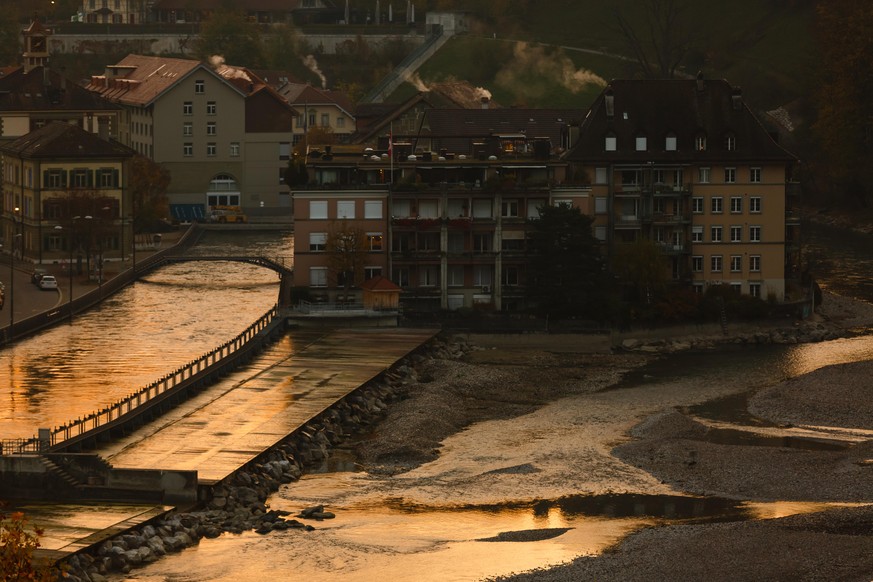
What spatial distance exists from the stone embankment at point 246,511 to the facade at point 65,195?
160ft

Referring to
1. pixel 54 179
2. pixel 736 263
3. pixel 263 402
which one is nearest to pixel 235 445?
pixel 263 402

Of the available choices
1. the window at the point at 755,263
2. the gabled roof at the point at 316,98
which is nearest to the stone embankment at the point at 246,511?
the window at the point at 755,263

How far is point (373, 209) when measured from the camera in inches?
4033

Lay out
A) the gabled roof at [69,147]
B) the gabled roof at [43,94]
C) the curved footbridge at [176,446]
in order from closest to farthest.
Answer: the curved footbridge at [176,446] → the gabled roof at [69,147] → the gabled roof at [43,94]

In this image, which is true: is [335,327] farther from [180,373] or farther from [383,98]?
[383,98]

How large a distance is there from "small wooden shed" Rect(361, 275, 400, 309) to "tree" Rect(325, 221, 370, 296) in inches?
44.1

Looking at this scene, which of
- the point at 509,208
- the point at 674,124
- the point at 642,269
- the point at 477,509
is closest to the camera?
the point at 477,509

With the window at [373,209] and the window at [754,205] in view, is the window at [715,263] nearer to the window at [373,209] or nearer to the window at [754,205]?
the window at [754,205]

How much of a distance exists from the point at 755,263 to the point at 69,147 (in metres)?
45.4

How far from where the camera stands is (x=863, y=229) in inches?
6009

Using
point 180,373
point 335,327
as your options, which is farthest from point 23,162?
point 180,373

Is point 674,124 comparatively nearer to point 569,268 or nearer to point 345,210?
point 569,268

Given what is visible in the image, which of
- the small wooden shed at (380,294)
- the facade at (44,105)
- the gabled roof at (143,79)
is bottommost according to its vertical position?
the small wooden shed at (380,294)

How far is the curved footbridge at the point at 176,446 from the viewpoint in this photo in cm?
6097
